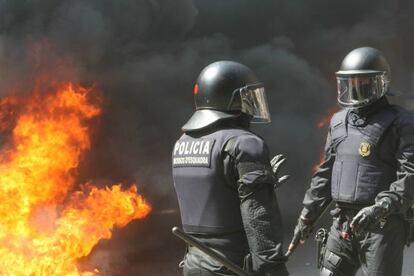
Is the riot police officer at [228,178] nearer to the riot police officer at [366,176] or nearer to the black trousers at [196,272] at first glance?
the black trousers at [196,272]

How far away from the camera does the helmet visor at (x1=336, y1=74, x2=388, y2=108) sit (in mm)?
3414

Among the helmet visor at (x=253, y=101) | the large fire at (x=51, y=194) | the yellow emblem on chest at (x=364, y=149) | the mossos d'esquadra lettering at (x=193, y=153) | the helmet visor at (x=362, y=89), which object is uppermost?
the helmet visor at (x=253, y=101)

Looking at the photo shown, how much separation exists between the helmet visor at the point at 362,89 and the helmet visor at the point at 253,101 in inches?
41.7

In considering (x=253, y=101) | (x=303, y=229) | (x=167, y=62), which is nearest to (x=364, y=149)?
(x=303, y=229)

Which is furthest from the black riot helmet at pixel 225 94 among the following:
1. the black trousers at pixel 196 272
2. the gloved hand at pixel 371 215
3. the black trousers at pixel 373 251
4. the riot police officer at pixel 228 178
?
the black trousers at pixel 373 251

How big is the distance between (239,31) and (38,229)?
4.32 m

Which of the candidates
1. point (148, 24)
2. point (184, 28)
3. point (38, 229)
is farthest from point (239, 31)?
point (38, 229)

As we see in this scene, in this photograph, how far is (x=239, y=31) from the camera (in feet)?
27.9

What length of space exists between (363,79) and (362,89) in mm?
67

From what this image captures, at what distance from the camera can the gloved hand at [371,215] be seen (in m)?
3.05

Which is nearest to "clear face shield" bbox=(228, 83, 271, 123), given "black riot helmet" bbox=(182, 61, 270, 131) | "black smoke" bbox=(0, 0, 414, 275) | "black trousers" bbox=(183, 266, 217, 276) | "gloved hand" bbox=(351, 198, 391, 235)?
"black riot helmet" bbox=(182, 61, 270, 131)

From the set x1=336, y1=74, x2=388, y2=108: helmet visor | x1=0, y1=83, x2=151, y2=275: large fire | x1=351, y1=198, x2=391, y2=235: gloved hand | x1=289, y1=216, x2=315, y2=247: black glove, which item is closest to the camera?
x1=351, y1=198, x2=391, y2=235: gloved hand

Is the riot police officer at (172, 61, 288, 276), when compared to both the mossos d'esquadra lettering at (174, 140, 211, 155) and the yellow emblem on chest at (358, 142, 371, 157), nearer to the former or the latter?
the mossos d'esquadra lettering at (174, 140, 211, 155)

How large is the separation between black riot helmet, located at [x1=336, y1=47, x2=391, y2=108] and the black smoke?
8.83 feet
